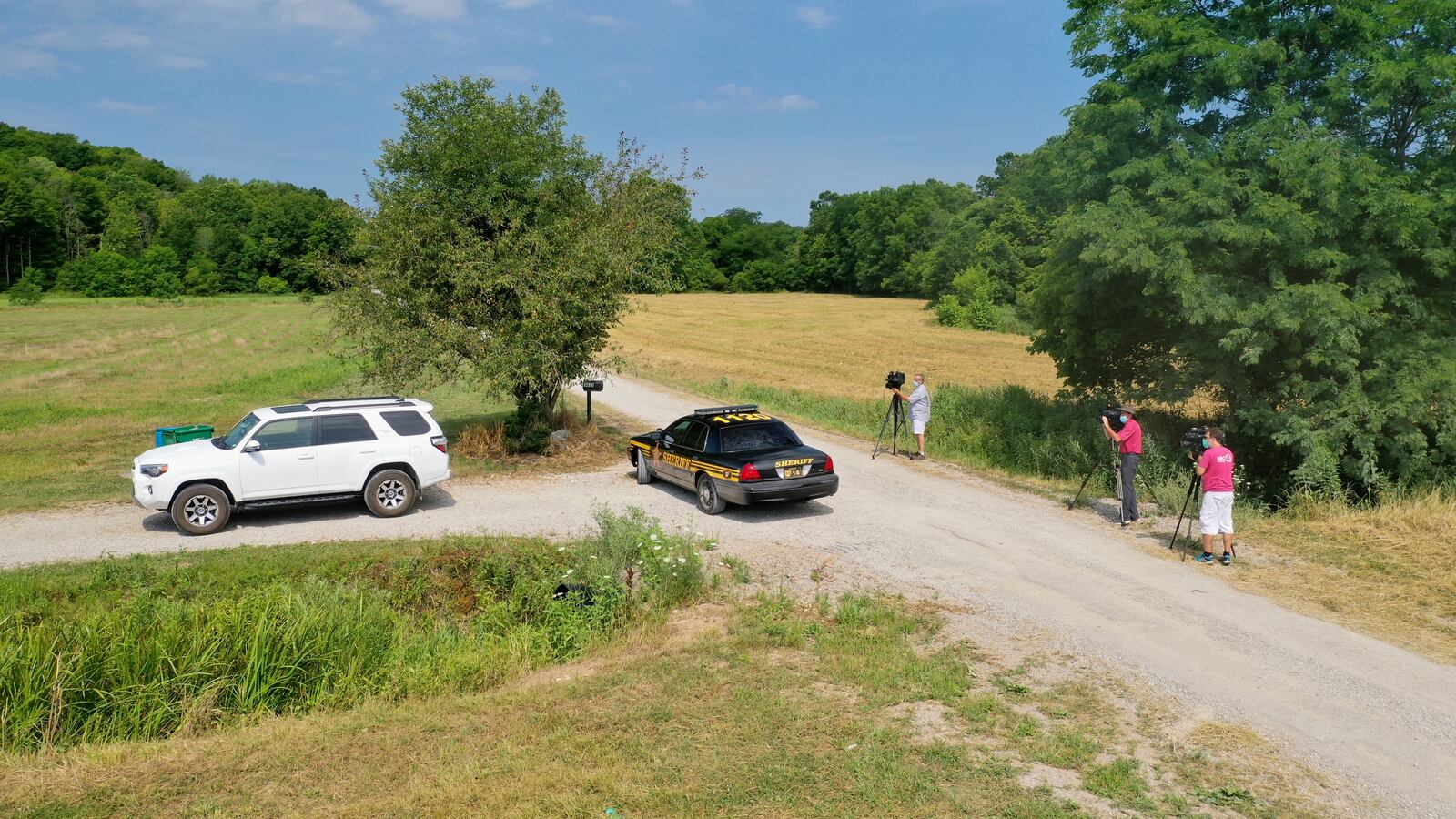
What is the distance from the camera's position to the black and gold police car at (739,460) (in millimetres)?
14500

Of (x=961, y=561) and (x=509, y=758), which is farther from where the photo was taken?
(x=961, y=561)

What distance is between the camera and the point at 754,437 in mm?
15445

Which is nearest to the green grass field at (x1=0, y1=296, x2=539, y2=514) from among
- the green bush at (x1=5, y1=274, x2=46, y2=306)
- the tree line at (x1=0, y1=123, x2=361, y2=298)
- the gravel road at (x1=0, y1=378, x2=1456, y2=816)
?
the gravel road at (x1=0, y1=378, x2=1456, y2=816)

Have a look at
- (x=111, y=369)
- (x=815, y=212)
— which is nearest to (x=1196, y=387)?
(x=111, y=369)

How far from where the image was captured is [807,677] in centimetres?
866

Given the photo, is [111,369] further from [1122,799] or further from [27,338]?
[1122,799]

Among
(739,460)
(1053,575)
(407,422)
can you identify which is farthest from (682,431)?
(1053,575)

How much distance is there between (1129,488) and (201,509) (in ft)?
46.3

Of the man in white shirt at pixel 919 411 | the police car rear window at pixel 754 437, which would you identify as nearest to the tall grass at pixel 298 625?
the police car rear window at pixel 754 437

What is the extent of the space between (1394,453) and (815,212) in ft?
372

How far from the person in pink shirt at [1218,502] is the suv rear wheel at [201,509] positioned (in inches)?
547

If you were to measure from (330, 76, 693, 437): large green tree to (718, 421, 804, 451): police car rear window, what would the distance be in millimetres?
4674

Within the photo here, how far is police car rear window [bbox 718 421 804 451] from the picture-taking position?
1529 cm

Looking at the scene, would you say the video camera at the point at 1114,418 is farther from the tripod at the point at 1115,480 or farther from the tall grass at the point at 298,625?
the tall grass at the point at 298,625
